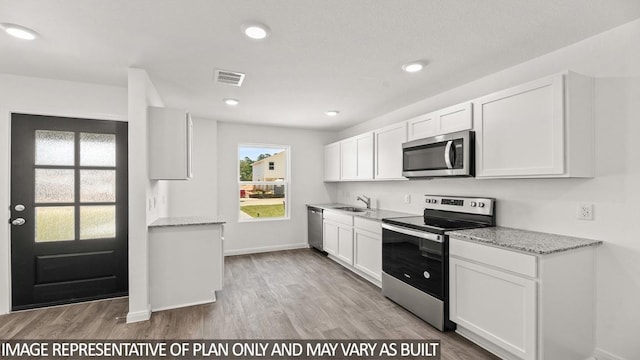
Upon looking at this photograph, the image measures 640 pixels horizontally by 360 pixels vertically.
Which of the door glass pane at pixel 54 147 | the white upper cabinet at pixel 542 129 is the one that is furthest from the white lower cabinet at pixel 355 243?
the door glass pane at pixel 54 147

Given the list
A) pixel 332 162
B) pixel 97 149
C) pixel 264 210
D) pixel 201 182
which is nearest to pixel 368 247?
pixel 332 162

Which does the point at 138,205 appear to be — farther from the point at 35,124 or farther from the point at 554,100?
the point at 554,100

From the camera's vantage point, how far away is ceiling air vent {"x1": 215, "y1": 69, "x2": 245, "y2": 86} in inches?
109

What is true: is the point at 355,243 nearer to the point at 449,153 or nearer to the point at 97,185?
the point at 449,153

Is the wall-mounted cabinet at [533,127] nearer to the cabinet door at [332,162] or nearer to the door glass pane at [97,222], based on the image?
the cabinet door at [332,162]

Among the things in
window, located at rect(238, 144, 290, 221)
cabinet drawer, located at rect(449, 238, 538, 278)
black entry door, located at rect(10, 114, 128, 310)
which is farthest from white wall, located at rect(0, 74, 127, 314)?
cabinet drawer, located at rect(449, 238, 538, 278)

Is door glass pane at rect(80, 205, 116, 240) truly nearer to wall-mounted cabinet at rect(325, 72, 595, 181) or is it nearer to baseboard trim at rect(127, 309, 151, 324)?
baseboard trim at rect(127, 309, 151, 324)

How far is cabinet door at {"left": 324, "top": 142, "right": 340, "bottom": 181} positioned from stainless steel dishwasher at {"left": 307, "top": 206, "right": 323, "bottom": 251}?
69cm

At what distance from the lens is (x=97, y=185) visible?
3.13 m

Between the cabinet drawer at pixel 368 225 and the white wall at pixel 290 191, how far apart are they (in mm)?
1887

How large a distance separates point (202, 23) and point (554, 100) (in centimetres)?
249

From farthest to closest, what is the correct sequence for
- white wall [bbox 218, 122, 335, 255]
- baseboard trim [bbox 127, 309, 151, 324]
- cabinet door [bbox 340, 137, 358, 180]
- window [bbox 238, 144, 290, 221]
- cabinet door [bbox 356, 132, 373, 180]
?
window [bbox 238, 144, 290, 221] → white wall [bbox 218, 122, 335, 255] → cabinet door [bbox 340, 137, 358, 180] → cabinet door [bbox 356, 132, 373, 180] → baseboard trim [bbox 127, 309, 151, 324]

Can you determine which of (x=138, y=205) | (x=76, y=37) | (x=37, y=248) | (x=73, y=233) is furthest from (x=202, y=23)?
(x=37, y=248)

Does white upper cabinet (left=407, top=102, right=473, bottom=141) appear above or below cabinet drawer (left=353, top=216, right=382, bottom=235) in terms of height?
above
